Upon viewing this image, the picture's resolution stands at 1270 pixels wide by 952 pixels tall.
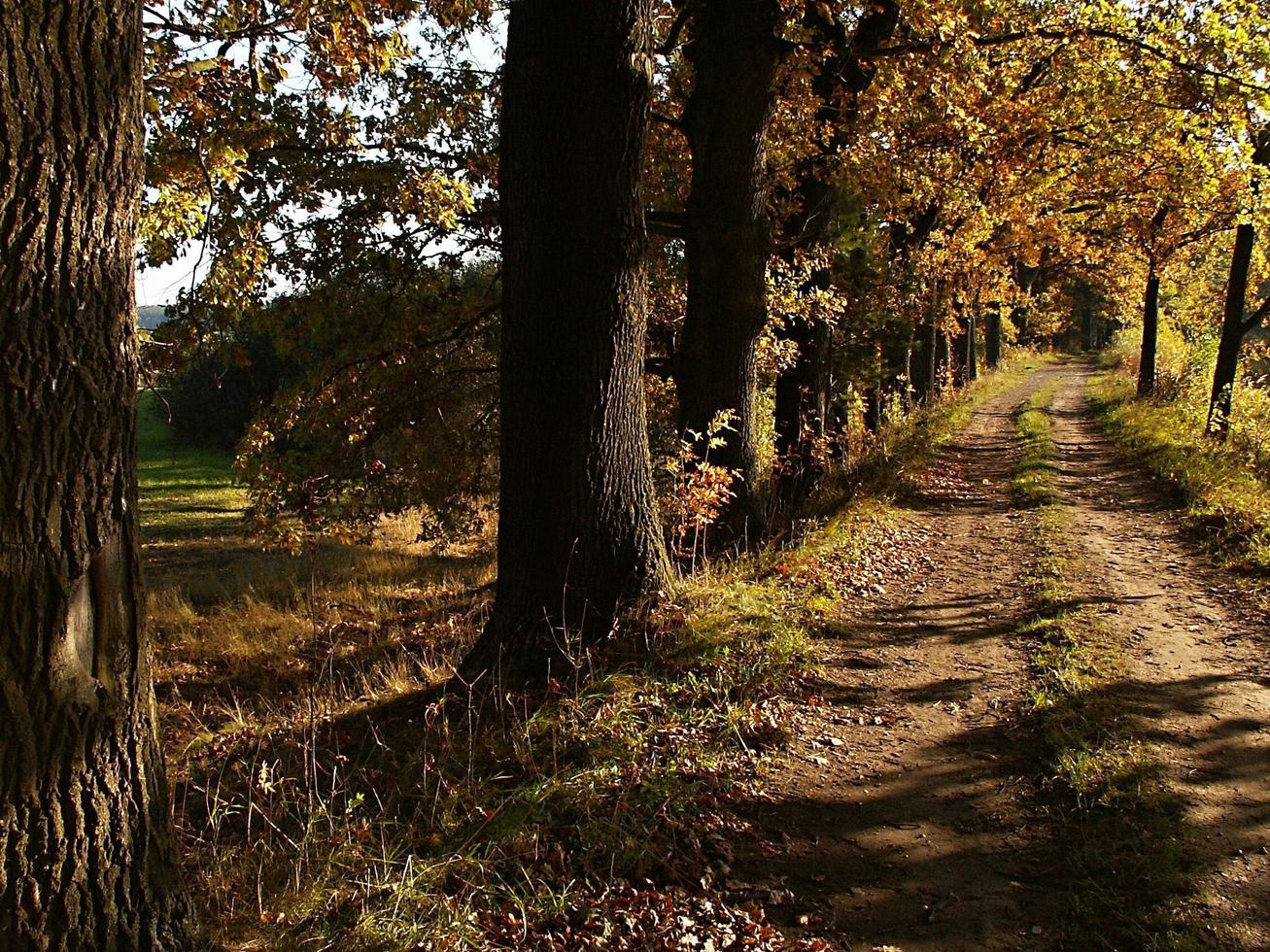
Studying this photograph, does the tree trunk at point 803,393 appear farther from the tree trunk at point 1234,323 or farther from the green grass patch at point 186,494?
the green grass patch at point 186,494

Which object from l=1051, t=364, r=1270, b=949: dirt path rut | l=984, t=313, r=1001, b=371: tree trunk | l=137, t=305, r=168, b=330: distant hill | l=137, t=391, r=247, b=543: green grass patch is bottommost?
l=137, t=391, r=247, b=543: green grass patch

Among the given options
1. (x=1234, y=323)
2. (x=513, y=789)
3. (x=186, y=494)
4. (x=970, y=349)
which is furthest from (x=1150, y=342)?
(x=186, y=494)

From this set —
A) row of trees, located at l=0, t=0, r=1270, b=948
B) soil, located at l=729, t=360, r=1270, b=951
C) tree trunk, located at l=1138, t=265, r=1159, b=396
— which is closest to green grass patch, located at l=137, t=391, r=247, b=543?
row of trees, located at l=0, t=0, r=1270, b=948

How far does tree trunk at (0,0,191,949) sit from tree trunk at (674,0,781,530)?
6762 mm

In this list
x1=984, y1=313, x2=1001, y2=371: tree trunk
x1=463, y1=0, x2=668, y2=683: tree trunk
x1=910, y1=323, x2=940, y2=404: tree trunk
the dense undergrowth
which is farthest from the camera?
x1=984, y1=313, x2=1001, y2=371: tree trunk

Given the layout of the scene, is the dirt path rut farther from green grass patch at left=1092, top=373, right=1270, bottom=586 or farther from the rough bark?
the rough bark

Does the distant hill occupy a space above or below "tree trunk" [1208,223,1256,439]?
below

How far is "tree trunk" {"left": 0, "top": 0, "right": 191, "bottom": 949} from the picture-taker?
2.48 m

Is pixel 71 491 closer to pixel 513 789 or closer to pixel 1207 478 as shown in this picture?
pixel 513 789

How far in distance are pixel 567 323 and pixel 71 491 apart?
3.57 metres

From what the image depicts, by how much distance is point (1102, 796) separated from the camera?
14.5ft

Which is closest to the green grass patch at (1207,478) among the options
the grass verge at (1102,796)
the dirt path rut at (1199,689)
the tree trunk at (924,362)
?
the dirt path rut at (1199,689)

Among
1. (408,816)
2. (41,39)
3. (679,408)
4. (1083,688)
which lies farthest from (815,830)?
(679,408)

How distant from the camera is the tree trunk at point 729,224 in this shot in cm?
892
